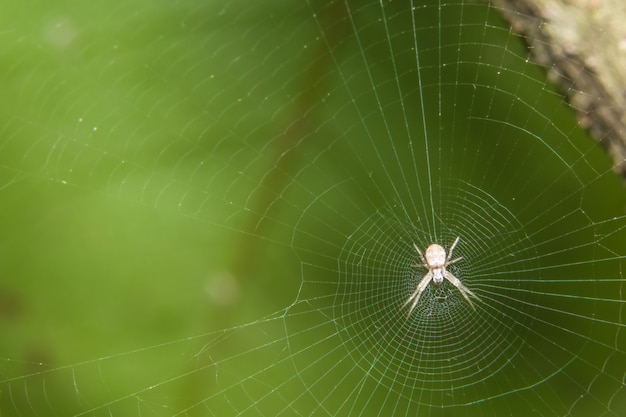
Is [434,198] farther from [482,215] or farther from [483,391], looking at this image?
[483,391]

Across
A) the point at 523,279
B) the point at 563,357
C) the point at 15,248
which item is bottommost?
the point at 15,248

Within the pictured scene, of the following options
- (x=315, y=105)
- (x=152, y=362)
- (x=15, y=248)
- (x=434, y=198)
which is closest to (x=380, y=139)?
(x=315, y=105)

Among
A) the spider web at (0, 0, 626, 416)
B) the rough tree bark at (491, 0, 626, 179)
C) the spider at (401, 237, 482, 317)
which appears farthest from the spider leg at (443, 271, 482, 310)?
the rough tree bark at (491, 0, 626, 179)

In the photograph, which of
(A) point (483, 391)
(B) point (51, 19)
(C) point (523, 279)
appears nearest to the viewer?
(B) point (51, 19)

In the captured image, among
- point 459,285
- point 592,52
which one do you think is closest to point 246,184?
point 592,52

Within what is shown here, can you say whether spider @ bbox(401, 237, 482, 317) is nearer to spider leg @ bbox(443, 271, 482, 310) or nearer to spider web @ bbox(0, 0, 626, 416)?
spider leg @ bbox(443, 271, 482, 310)

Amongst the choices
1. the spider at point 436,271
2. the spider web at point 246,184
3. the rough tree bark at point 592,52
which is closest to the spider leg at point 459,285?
the spider at point 436,271

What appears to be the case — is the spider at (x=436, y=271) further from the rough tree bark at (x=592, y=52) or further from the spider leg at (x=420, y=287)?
the rough tree bark at (x=592, y=52)
